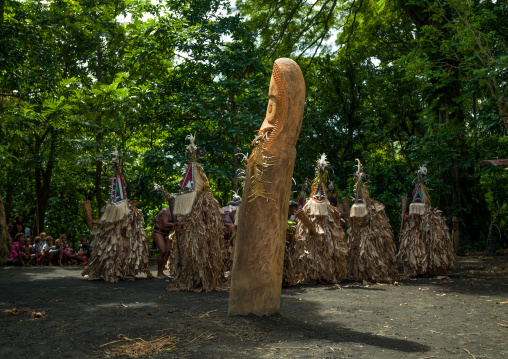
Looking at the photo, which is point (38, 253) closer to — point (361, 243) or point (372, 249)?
point (361, 243)

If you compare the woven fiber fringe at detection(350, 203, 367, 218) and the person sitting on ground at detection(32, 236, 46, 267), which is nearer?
the woven fiber fringe at detection(350, 203, 367, 218)

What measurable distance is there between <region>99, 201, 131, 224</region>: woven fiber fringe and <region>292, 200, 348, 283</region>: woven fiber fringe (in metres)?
3.75

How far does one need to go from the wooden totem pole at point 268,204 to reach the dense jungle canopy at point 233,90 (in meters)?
6.23

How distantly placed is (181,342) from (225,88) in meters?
10.2

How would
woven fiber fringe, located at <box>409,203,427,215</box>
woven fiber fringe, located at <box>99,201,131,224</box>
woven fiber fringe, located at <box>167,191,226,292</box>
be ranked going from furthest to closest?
woven fiber fringe, located at <box>409,203,427,215</box>
woven fiber fringe, located at <box>99,201,131,224</box>
woven fiber fringe, located at <box>167,191,226,292</box>

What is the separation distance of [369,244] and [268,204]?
4929mm

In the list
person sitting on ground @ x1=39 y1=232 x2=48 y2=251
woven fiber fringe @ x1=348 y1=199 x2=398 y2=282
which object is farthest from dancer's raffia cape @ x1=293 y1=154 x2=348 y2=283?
person sitting on ground @ x1=39 y1=232 x2=48 y2=251

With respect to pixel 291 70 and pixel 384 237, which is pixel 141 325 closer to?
pixel 291 70

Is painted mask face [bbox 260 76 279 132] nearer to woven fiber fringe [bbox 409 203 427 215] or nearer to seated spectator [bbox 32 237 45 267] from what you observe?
woven fiber fringe [bbox 409 203 427 215]

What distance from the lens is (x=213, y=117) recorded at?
12938 mm

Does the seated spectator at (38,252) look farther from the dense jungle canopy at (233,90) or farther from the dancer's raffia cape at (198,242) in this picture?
the dancer's raffia cape at (198,242)

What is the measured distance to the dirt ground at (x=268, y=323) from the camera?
3895 millimetres

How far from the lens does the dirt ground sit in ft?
12.8

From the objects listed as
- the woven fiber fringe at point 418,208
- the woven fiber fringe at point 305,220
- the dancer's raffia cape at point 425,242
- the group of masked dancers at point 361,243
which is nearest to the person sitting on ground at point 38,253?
the group of masked dancers at point 361,243
